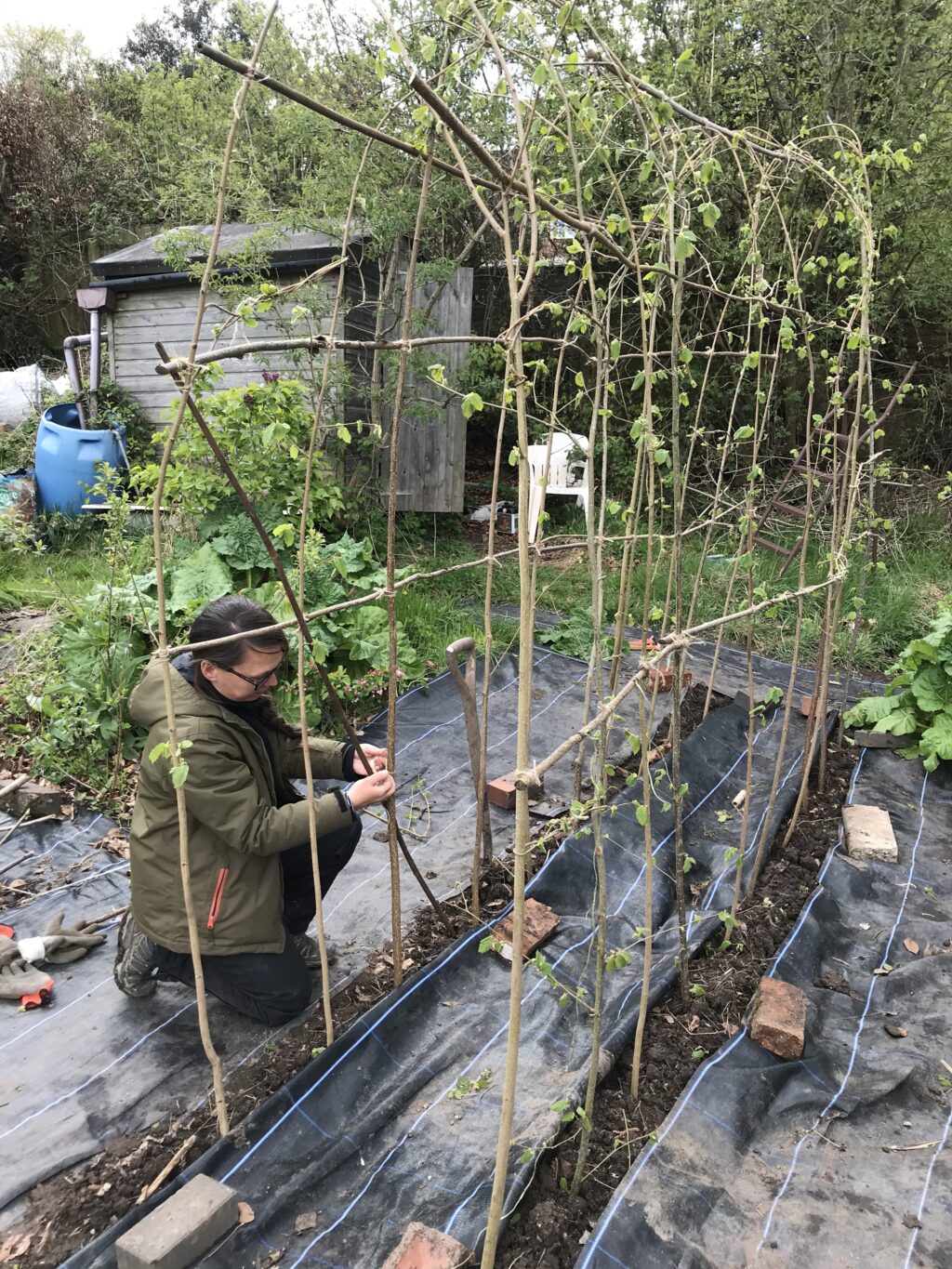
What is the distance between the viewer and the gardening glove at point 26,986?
8.11 feet

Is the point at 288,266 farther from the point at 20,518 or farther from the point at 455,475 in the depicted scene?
the point at 20,518

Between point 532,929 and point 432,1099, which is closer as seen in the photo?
point 432,1099

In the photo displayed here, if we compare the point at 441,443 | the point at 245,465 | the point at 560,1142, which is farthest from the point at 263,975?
the point at 441,443

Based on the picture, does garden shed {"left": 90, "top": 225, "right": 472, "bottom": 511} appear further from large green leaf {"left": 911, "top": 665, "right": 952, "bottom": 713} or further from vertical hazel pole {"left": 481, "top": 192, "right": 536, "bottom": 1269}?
vertical hazel pole {"left": 481, "top": 192, "right": 536, "bottom": 1269}

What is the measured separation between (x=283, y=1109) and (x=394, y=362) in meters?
5.72

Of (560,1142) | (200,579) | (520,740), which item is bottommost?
(560,1142)

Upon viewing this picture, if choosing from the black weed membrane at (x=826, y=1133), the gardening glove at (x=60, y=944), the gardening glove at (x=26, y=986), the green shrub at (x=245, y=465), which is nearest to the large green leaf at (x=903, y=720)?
the black weed membrane at (x=826, y=1133)

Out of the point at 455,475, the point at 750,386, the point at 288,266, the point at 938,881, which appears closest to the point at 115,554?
the point at 938,881

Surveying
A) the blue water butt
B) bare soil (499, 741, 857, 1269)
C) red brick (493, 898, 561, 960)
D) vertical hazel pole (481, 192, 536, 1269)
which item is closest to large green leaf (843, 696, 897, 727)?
bare soil (499, 741, 857, 1269)

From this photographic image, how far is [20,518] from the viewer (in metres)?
6.67

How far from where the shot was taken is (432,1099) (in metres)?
2.10

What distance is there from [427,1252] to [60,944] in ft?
5.57

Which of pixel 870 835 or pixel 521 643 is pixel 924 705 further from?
pixel 521 643

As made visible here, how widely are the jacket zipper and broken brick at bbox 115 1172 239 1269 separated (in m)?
0.61
